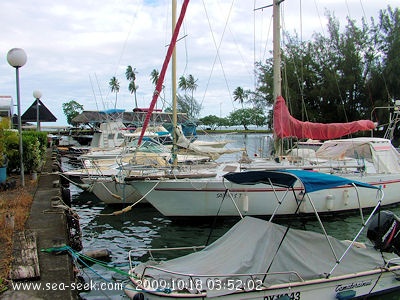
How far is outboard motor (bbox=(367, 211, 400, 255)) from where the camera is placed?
8281 mm

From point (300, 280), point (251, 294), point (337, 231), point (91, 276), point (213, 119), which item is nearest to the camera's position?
point (251, 294)

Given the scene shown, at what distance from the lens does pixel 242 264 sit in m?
6.96

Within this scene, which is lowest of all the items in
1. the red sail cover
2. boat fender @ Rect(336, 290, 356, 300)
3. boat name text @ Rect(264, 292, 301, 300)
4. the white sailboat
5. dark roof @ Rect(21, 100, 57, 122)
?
boat fender @ Rect(336, 290, 356, 300)

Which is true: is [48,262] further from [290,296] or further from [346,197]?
[346,197]

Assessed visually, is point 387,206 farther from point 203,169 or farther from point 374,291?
point 374,291

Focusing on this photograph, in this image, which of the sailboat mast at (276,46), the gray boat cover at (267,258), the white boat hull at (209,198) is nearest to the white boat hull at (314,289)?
the gray boat cover at (267,258)

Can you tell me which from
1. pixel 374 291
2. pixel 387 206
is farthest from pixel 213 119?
pixel 374 291

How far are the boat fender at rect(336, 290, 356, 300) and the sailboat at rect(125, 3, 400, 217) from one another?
14.3 ft

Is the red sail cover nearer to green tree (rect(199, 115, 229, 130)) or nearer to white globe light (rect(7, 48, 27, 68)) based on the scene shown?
white globe light (rect(7, 48, 27, 68))

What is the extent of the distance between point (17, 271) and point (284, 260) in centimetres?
468

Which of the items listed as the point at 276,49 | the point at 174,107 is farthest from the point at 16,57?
the point at 276,49

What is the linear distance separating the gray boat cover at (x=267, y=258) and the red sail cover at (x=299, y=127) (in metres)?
8.51

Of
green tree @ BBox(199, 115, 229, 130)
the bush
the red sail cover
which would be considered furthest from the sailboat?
green tree @ BBox(199, 115, 229, 130)

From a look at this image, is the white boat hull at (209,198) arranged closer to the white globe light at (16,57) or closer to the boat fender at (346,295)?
the white globe light at (16,57)
